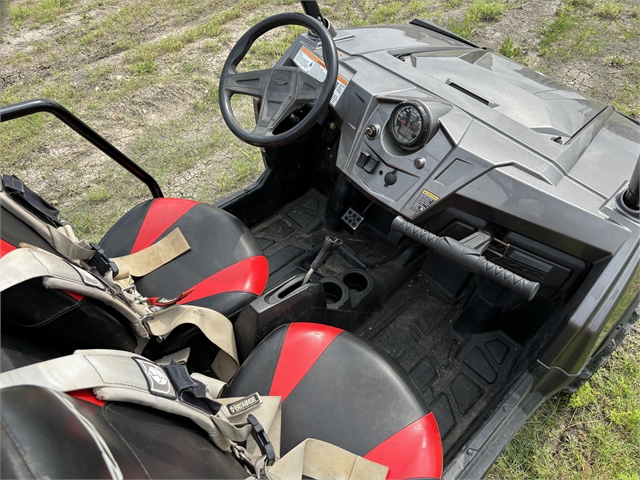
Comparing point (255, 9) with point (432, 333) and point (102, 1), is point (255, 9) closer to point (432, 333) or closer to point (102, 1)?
point (102, 1)

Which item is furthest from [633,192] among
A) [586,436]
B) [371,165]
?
[586,436]

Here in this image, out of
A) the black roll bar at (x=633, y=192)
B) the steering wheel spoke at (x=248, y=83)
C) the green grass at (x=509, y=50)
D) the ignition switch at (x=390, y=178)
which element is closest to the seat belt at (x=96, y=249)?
the steering wheel spoke at (x=248, y=83)

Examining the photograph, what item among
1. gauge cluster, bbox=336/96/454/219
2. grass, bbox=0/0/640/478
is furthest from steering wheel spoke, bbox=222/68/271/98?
grass, bbox=0/0/640/478

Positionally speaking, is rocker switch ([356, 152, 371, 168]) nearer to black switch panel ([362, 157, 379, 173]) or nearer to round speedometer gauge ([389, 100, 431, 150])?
black switch panel ([362, 157, 379, 173])

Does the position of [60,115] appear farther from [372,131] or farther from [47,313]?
[372,131]

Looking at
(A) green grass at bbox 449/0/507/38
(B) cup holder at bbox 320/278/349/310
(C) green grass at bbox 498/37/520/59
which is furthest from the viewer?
(A) green grass at bbox 449/0/507/38

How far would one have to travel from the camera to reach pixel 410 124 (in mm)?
1645

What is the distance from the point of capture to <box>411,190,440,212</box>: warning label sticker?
1598mm

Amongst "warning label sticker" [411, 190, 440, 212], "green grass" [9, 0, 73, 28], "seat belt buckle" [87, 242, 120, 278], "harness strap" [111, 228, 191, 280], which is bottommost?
"harness strap" [111, 228, 191, 280]

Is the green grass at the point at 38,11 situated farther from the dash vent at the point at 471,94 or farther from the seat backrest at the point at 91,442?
the seat backrest at the point at 91,442

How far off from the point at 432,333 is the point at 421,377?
0.22m

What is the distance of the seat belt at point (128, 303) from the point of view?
1003 mm

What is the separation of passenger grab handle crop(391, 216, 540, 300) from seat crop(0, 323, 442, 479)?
367mm

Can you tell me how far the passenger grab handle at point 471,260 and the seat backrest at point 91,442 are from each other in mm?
837
